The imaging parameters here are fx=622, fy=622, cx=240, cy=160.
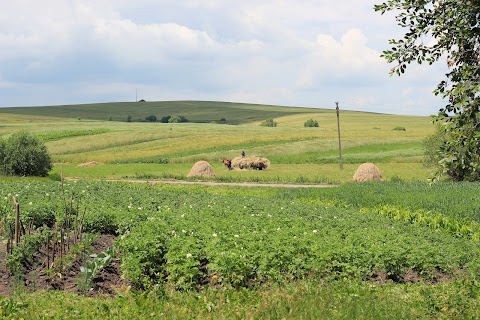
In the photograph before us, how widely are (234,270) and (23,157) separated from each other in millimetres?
36923

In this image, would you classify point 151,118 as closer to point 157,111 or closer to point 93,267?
point 157,111

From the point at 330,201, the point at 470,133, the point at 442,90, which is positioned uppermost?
the point at 442,90

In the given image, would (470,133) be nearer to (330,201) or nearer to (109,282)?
(109,282)

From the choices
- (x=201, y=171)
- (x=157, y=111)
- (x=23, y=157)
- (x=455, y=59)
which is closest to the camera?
(x=455, y=59)

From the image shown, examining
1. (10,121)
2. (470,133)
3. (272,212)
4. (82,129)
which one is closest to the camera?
(470,133)

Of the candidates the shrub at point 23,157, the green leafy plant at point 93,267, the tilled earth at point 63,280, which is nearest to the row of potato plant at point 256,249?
the green leafy plant at point 93,267

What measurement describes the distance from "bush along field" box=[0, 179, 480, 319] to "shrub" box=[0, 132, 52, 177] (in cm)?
2790

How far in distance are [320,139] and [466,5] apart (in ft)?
236

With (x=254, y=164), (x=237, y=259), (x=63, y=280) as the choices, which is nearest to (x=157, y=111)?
(x=254, y=164)

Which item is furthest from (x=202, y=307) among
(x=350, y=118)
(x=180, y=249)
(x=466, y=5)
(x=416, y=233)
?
(x=350, y=118)

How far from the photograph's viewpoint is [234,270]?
12.0 m

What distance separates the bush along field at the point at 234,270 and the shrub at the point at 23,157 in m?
27.9

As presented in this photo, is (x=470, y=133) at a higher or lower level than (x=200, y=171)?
higher

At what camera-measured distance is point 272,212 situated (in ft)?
66.7
